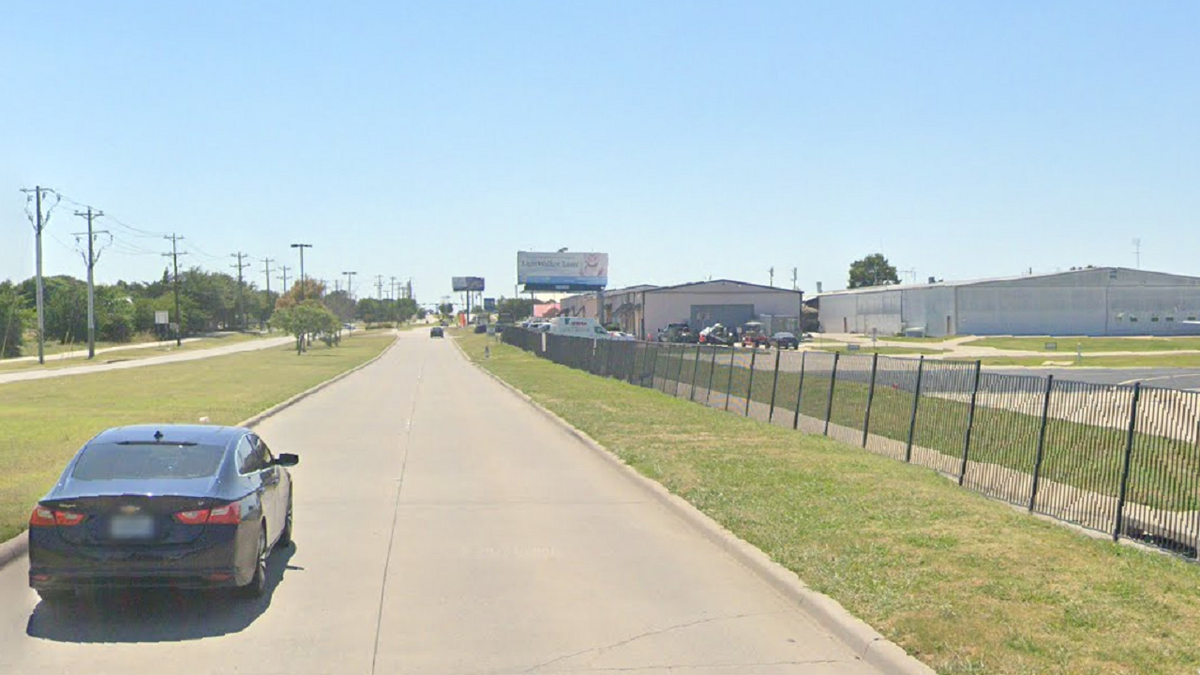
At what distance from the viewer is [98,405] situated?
28953 mm

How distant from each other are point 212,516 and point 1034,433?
32.8 feet

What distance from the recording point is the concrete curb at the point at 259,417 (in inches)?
413

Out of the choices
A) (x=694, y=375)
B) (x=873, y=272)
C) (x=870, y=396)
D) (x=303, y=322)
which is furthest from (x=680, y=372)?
(x=873, y=272)

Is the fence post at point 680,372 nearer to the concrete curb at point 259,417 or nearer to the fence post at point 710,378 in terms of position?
the fence post at point 710,378

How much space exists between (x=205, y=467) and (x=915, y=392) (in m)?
11.7

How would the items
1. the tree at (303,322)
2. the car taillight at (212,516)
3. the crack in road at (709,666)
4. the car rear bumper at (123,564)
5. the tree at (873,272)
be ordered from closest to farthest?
the crack in road at (709,666) → the car rear bumper at (123,564) → the car taillight at (212,516) → the tree at (303,322) → the tree at (873,272)

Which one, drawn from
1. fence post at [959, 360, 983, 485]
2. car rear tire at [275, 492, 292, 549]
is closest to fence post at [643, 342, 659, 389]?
fence post at [959, 360, 983, 485]

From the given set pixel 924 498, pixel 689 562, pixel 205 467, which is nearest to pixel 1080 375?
pixel 924 498

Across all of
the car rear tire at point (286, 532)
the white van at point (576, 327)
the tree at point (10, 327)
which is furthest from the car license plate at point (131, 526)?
the tree at point (10, 327)

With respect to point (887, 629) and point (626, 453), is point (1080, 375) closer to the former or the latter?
point (626, 453)

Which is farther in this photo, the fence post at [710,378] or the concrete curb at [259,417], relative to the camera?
the fence post at [710,378]

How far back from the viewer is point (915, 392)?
57.3 feet

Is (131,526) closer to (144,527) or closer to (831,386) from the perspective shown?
(144,527)

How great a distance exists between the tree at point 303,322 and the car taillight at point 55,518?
73172mm
